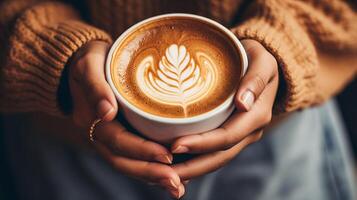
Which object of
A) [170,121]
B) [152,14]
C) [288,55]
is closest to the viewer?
[170,121]

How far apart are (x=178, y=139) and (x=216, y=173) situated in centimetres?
32

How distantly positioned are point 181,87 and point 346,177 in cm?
57

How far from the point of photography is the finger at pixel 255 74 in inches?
20.8

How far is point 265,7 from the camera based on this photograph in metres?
0.68

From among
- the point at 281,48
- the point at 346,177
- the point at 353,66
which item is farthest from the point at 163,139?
the point at 346,177

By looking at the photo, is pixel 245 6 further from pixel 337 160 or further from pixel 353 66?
pixel 337 160

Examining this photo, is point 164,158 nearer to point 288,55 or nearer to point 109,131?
point 109,131

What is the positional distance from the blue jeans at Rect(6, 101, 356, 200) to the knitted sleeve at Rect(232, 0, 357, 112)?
132 millimetres

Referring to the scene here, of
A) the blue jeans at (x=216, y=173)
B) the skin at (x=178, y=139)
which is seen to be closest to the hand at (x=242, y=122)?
the skin at (x=178, y=139)

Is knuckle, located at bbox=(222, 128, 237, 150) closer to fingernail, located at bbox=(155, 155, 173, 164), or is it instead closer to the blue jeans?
fingernail, located at bbox=(155, 155, 173, 164)

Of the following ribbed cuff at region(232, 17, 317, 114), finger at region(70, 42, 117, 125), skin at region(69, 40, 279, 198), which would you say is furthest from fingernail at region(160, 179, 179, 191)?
ribbed cuff at region(232, 17, 317, 114)

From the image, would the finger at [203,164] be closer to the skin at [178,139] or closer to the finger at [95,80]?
the skin at [178,139]

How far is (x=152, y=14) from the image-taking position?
2.48 feet

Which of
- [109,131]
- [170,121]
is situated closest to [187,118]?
[170,121]
